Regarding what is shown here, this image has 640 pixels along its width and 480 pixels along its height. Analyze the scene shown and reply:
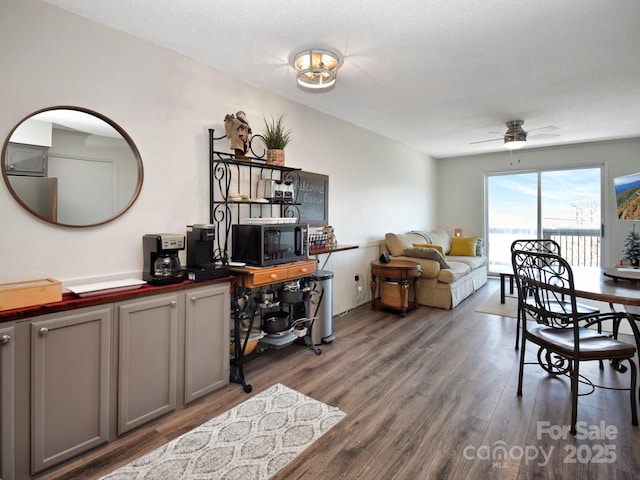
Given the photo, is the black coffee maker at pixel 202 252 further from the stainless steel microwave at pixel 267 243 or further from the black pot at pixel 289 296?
the black pot at pixel 289 296

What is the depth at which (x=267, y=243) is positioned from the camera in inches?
102

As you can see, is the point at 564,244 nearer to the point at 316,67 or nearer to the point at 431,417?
the point at 431,417

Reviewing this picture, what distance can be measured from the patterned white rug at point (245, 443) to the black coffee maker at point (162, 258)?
37.8 inches

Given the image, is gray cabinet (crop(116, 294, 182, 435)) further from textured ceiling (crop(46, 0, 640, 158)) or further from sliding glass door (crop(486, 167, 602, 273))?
sliding glass door (crop(486, 167, 602, 273))

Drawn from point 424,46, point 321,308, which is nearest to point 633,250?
point 424,46

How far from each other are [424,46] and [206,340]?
267cm

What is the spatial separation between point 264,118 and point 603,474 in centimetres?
348

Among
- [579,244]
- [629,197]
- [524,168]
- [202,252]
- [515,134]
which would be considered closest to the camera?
[202,252]

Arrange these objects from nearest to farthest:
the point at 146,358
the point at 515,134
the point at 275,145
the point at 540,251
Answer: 1. the point at 146,358
2. the point at 275,145
3. the point at 540,251
4. the point at 515,134

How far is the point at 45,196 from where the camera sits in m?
1.90

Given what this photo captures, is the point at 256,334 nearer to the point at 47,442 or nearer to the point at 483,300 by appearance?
the point at 47,442

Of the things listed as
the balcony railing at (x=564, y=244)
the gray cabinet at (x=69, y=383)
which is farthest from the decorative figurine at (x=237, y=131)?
the balcony railing at (x=564, y=244)

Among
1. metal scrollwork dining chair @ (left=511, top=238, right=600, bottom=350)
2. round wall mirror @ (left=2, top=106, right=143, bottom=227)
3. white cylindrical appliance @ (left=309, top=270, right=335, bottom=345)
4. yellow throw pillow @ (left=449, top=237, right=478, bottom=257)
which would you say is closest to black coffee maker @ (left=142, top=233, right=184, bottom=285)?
round wall mirror @ (left=2, top=106, right=143, bottom=227)

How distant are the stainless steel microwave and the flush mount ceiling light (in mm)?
1187
